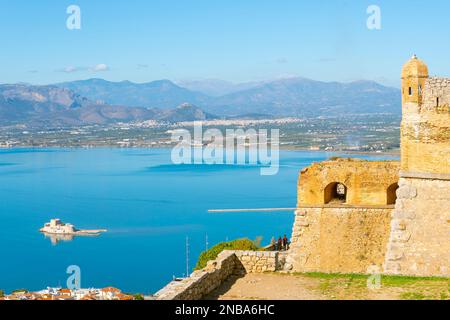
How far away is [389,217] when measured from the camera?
1068cm

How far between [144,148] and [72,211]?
7731 cm

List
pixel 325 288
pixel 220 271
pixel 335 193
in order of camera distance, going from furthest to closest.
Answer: pixel 335 193 → pixel 220 271 → pixel 325 288

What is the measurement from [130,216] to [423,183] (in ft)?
172

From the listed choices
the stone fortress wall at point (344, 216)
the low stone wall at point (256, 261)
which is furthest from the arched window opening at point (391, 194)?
the low stone wall at point (256, 261)

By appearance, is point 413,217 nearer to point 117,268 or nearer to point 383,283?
point 383,283

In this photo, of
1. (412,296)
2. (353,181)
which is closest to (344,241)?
(353,181)

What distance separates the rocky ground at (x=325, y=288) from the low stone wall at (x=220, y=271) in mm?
115

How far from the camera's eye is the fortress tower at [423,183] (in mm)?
8719

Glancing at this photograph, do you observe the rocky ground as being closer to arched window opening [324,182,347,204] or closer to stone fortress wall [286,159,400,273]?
stone fortress wall [286,159,400,273]

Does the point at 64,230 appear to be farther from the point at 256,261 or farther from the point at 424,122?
the point at 424,122

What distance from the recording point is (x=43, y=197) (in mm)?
73062

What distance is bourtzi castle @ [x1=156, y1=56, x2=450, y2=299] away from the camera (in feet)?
28.3

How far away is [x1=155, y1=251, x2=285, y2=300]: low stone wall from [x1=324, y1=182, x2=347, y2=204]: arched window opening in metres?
2.00
